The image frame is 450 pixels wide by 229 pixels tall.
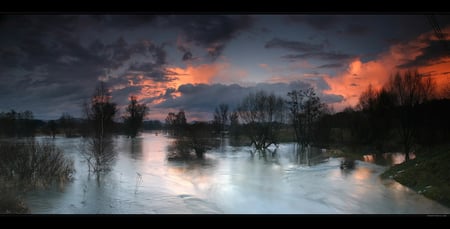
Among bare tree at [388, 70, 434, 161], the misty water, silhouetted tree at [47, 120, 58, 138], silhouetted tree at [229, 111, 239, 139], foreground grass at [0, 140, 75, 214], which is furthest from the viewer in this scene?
silhouetted tree at [229, 111, 239, 139]

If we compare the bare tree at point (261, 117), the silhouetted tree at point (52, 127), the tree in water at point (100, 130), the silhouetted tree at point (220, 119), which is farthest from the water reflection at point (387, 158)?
the silhouetted tree at point (52, 127)

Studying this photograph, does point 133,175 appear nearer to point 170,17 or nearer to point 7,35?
point 170,17

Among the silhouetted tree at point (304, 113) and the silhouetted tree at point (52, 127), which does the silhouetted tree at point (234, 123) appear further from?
the silhouetted tree at point (52, 127)

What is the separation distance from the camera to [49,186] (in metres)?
4.63

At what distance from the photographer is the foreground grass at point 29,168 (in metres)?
4.54

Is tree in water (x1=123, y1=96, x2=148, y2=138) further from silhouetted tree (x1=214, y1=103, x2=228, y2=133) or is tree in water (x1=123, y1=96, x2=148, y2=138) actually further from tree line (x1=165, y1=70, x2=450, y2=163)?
silhouetted tree (x1=214, y1=103, x2=228, y2=133)

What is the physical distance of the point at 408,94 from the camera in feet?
15.4

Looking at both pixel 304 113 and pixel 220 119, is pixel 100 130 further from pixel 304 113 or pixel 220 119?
pixel 304 113

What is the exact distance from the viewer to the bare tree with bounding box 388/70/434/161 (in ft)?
15.2

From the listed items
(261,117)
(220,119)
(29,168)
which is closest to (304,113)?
(261,117)

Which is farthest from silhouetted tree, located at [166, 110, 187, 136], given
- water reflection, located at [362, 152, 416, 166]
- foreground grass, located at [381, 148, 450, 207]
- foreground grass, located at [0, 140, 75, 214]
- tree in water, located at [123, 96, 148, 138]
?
foreground grass, located at [381, 148, 450, 207]

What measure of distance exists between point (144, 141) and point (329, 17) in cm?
317

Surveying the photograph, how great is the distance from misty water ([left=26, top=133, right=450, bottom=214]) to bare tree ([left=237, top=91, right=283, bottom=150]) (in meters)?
0.22
